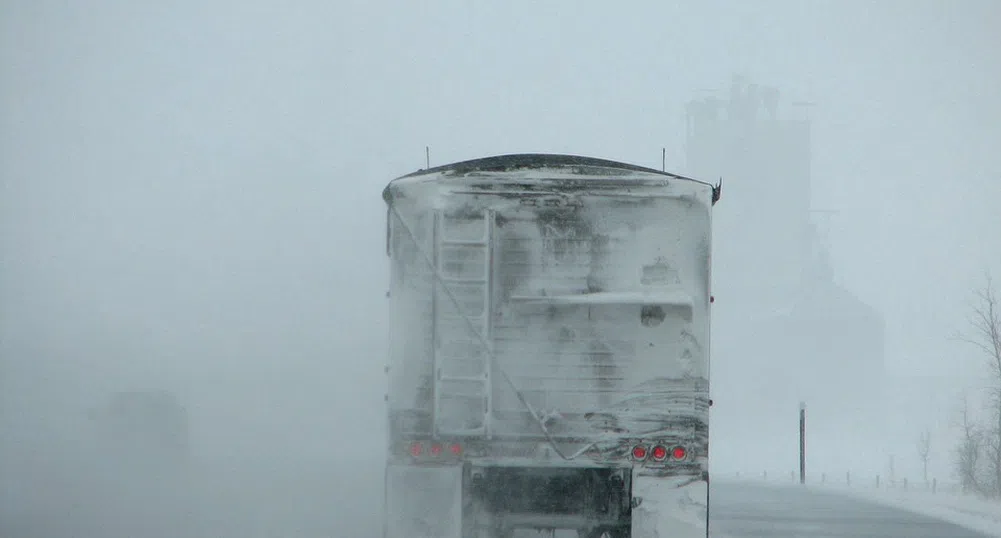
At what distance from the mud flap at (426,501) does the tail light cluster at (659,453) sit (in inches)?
50.8

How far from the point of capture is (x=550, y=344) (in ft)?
30.6

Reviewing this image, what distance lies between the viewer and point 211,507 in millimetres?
15234

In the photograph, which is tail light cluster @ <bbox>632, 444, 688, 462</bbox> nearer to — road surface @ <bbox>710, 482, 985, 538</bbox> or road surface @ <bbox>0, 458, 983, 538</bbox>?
road surface @ <bbox>0, 458, 983, 538</bbox>

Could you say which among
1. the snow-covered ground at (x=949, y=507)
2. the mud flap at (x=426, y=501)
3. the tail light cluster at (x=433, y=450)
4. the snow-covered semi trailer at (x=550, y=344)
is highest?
the snow-covered semi trailer at (x=550, y=344)

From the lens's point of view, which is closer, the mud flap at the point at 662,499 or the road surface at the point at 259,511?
the mud flap at the point at 662,499

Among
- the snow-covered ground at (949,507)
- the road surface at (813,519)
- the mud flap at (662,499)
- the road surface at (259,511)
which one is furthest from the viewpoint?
the snow-covered ground at (949,507)

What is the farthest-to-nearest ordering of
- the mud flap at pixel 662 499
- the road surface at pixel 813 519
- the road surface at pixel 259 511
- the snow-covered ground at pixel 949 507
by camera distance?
the snow-covered ground at pixel 949 507 < the road surface at pixel 813 519 < the road surface at pixel 259 511 < the mud flap at pixel 662 499

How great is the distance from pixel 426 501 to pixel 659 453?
1713 millimetres

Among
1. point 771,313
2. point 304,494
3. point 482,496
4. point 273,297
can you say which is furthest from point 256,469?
point 771,313

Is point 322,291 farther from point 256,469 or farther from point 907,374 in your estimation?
point 907,374

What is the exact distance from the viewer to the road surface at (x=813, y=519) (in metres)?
14.1

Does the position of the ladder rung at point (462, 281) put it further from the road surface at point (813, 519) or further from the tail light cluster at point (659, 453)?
the road surface at point (813, 519)

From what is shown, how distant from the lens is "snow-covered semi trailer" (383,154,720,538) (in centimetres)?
932

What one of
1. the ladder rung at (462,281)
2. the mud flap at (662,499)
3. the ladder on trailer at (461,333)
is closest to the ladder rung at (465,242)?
the ladder on trailer at (461,333)
